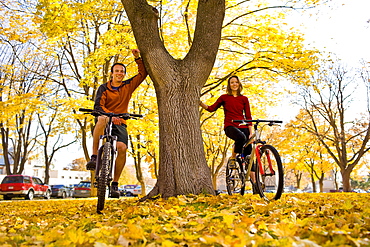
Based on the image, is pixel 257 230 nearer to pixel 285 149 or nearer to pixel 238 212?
pixel 238 212

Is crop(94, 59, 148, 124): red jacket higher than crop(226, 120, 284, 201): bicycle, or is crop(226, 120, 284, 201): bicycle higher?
crop(94, 59, 148, 124): red jacket

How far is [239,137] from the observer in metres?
6.06

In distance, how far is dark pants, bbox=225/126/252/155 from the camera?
6.04 m

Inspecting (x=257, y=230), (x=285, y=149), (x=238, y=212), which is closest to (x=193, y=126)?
(x=238, y=212)

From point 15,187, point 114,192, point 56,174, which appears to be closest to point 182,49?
point 114,192

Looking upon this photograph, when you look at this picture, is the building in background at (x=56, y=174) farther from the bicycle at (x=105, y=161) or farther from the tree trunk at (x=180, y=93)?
the bicycle at (x=105, y=161)

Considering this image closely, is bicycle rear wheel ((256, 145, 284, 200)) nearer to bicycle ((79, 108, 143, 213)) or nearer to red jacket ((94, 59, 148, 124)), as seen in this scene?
bicycle ((79, 108, 143, 213))

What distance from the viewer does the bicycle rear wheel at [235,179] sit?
6223 mm

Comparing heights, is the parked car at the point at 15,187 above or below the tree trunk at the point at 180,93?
below

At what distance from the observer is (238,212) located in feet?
11.1

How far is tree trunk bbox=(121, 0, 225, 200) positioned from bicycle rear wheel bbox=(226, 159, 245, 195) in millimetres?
725

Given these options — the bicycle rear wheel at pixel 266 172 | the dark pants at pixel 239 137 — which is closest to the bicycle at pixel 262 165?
the bicycle rear wheel at pixel 266 172

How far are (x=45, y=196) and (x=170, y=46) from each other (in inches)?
697

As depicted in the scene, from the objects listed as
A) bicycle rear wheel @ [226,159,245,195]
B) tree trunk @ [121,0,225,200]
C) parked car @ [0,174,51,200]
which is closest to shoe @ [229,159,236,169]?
bicycle rear wheel @ [226,159,245,195]
